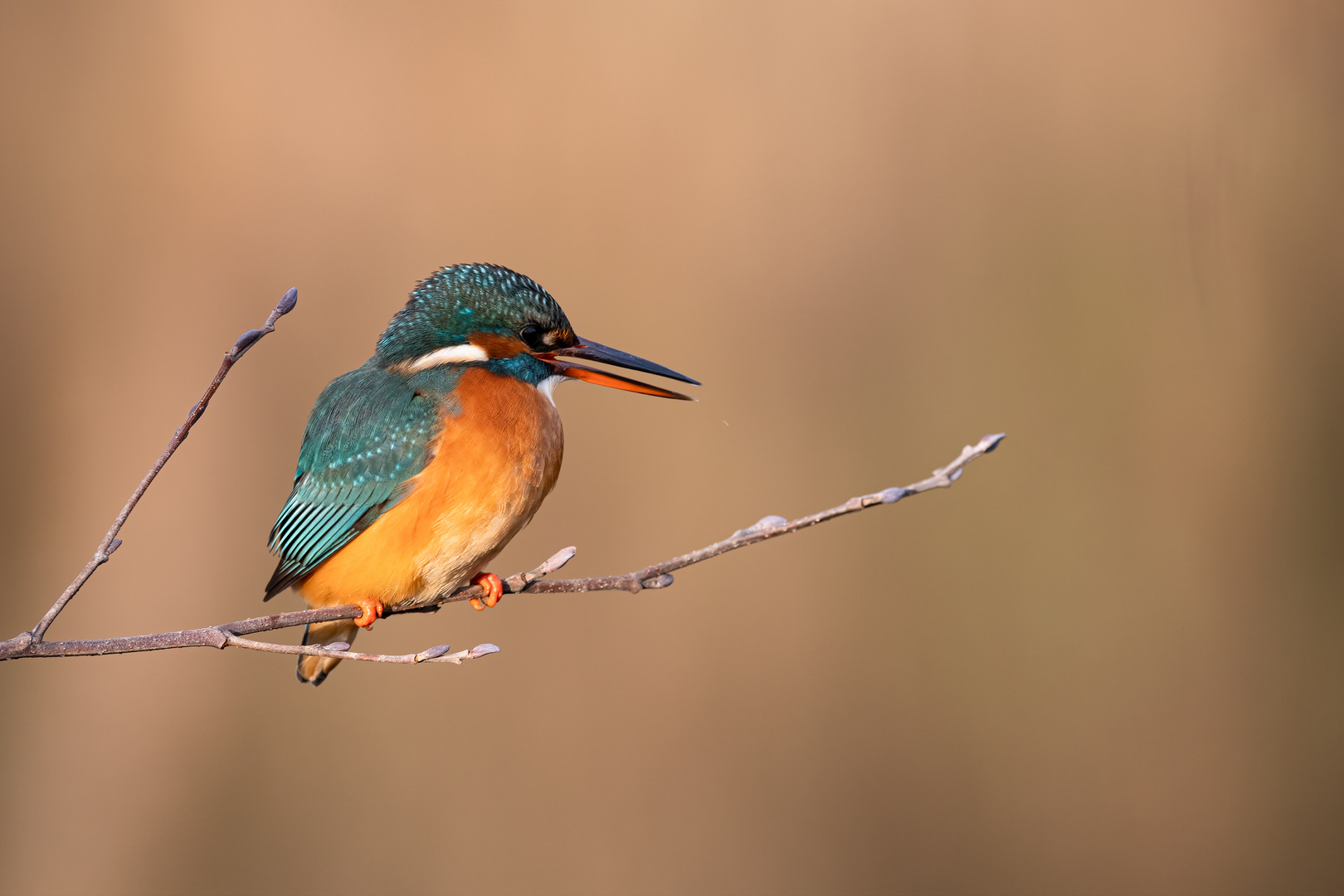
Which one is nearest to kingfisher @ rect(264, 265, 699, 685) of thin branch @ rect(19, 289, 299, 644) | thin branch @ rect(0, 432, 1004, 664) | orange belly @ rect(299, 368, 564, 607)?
orange belly @ rect(299, 368, 564, 607)

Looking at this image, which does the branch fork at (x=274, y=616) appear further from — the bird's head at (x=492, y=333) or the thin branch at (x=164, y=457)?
the bird's head at (x=492, y=333)

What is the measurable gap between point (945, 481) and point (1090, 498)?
2078 millimetres

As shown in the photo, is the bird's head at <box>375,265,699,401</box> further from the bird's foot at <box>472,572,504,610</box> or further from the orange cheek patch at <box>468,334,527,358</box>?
the bird's foot at <box>472,572,504,610</box>

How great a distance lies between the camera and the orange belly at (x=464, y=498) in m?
1.20

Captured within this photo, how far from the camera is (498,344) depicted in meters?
1.23

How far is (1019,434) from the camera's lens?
262cm

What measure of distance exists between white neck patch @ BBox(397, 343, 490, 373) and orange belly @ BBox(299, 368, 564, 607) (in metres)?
0.02

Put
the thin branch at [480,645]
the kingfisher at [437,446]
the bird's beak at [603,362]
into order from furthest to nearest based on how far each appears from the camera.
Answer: the kingfisher at [437,446], the bird's beak at [603,362], the thin branch at [480,645]

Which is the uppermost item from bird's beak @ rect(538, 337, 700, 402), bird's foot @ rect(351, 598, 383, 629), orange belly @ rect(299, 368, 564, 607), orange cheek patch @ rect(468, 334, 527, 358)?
orange cheek patch @ rect(468, 334, 527, 358)

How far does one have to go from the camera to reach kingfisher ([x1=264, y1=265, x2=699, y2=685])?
1200 mm

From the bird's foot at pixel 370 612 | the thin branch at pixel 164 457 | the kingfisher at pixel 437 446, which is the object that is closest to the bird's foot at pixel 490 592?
the kingfisher at pixel 437 446

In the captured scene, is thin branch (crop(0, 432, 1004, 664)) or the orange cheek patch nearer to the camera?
thin branch (crop(0, 432, 1004, 664))

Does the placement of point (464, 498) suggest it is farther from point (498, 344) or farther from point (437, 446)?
point (498, 344)

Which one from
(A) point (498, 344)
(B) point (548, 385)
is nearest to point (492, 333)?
(A) point (498, 344)
